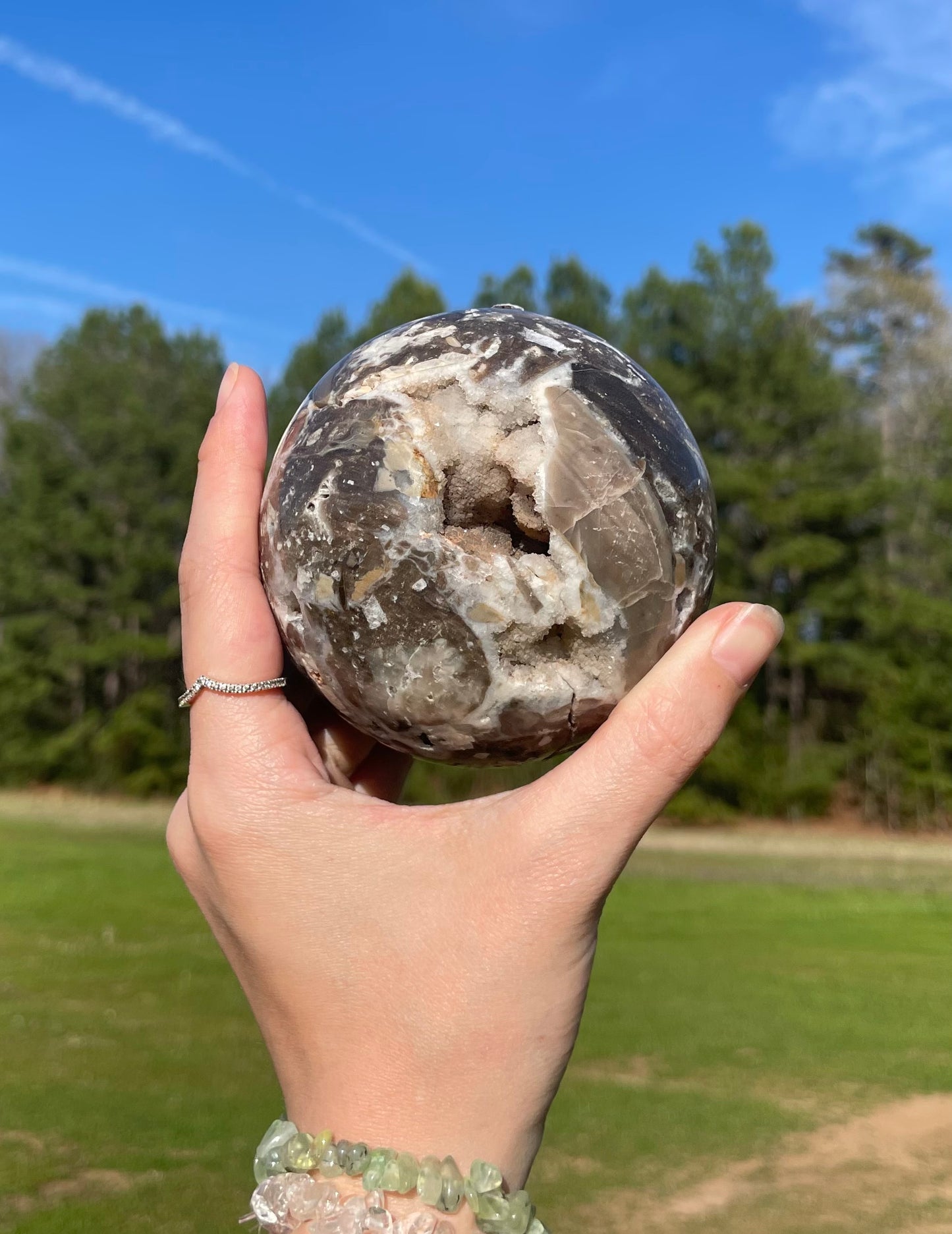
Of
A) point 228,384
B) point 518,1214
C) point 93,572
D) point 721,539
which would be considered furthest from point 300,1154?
point 93,572

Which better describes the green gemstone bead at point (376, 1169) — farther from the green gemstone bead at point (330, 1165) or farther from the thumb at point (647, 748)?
the thumb at point (647, 748)

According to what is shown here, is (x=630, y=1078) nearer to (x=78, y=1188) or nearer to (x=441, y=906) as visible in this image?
(x=78, y=1188)

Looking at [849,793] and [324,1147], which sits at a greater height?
[324,1147]

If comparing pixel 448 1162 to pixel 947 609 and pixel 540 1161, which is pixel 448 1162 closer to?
pixel 540 1161

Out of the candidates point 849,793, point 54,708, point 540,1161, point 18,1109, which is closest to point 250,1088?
point 18,1109

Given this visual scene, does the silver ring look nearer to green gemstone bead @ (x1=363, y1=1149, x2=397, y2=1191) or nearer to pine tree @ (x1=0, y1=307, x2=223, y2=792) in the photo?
green gemstone bead @ (x1=363, y1=1149, x2=397, y2=1191)

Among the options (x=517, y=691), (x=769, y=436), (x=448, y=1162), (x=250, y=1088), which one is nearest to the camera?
(x=448, y=1162)

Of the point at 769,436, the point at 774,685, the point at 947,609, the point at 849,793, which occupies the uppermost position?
the point at 769,436
